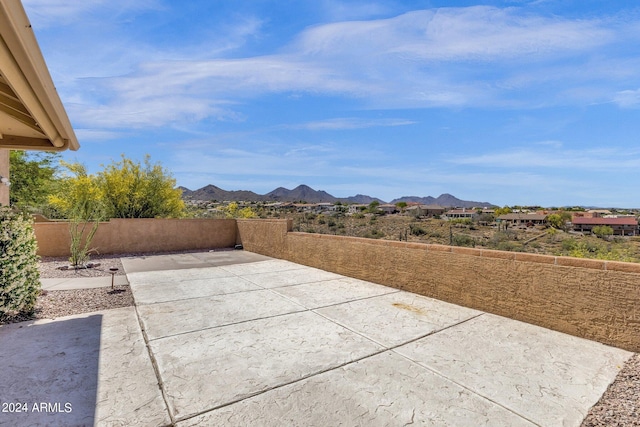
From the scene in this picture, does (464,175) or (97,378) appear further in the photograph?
(464,175)

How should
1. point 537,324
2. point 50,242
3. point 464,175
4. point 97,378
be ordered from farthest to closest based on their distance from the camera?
point 464,175 → point 50,242 → point 537,324 → point 97,378

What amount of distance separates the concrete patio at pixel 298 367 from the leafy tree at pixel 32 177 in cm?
1583

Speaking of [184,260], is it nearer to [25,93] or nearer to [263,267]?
[263,267]

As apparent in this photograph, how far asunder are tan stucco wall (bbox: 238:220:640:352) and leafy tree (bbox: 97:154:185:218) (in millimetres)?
10683

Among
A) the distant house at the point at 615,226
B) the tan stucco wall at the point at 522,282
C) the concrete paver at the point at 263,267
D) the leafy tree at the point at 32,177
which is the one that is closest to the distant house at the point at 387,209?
the distant house at the point at 615,226

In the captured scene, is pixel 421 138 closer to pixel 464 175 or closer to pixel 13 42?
pixel 464 175

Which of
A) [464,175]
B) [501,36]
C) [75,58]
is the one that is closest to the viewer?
[75,58]

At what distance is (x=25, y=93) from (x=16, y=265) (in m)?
2.42

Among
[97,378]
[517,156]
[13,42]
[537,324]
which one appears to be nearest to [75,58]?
[13,42]

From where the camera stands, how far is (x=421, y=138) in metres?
18.5

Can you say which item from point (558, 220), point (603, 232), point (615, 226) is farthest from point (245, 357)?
point (558, 220)

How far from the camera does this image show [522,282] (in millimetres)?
4504

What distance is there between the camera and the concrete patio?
243 cm

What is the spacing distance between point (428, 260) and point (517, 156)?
15.7 metres
